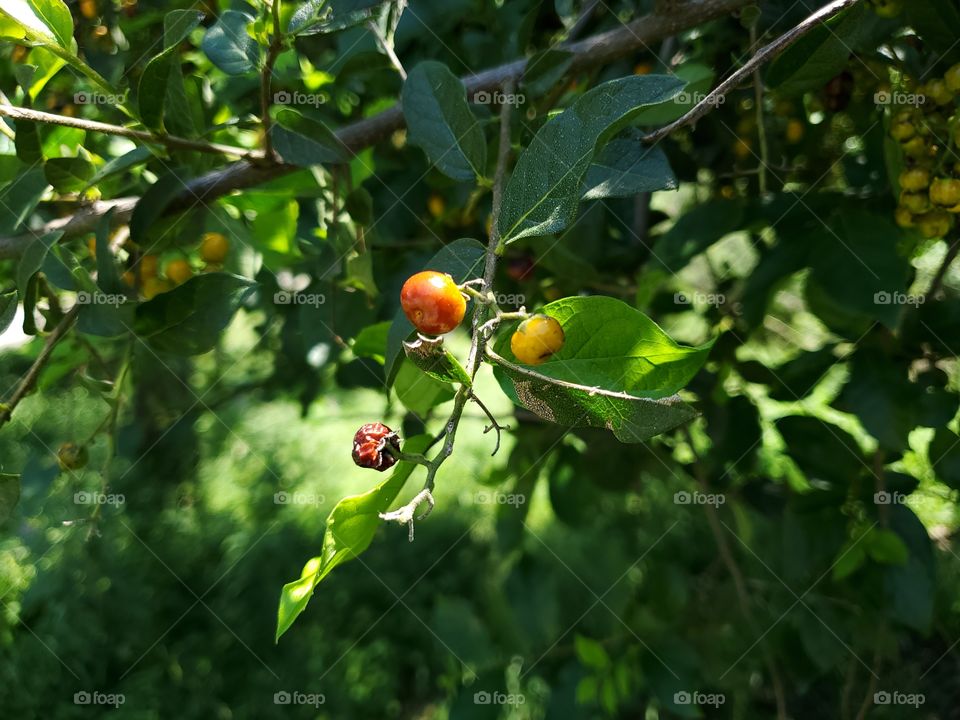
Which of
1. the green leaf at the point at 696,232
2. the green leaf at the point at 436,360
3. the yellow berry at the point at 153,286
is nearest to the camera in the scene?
the green leaf at the point at 436,360

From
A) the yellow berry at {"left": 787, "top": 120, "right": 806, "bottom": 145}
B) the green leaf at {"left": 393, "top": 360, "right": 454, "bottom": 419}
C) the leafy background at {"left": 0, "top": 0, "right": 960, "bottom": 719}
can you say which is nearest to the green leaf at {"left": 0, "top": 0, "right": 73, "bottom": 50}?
the leafy background at {"left": 0, "top": 0, "right": 960, "bottom": 719}

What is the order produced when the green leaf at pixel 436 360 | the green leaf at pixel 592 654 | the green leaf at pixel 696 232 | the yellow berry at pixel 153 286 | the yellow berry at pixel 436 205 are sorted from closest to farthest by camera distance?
1. the green leaf at pixel 436 360
2. the yellow berry at pixel 153 286
3. the green leaf at pixel 696 232
4. the yellow berry at pixel 436 205
5. the green leaf at pixel 592 654

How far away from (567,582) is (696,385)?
3.23 ft

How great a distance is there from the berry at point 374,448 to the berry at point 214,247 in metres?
0.46

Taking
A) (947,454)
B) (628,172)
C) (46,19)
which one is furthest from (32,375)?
(947,454)

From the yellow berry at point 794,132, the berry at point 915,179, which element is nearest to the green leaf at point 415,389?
the berry at point 915,179

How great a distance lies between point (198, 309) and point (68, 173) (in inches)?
7.0

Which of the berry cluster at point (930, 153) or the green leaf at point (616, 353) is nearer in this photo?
the green leaf at point (616, 353)

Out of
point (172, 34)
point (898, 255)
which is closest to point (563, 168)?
point (172, 34)

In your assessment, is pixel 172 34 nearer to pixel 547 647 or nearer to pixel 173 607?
pixel 547 647

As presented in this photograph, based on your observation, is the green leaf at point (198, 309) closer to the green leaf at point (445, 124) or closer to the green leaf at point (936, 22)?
the green leaf at point (445, 124)

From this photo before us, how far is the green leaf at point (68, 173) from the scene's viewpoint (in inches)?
28.9

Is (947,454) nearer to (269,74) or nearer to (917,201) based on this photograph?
(917,201)

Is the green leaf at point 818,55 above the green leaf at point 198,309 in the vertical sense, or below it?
above
